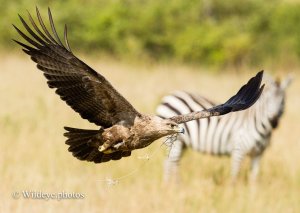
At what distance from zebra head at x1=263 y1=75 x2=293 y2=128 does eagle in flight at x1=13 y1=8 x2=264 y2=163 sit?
3697 millimetres

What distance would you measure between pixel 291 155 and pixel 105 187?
139 inches

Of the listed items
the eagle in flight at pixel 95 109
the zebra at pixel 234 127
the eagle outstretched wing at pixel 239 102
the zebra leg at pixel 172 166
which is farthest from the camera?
the zebra at pixel 234 127

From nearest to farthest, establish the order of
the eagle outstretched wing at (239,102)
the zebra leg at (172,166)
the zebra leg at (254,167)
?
1. the eagle outstretched wing at (239,102)
2. the zebra leg at (172,166)
3. the zebra leg at (254,167)

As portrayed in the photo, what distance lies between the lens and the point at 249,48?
20.5 metres

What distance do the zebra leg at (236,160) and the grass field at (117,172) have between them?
120 mm

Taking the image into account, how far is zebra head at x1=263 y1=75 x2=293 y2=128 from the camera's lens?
30.8 feet

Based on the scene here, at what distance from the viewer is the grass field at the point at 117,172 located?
668 centimetres

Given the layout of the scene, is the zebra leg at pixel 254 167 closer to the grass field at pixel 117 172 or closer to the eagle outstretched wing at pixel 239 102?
the grass field at pixel 117 172

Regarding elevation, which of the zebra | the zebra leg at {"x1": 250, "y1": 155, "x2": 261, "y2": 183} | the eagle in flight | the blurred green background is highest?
the blurred green background

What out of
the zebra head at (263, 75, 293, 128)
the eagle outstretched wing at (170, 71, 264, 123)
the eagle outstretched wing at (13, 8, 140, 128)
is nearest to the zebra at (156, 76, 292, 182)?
the zebra head at (263, 75, 293, 128)

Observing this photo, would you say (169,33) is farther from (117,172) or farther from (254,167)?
(117,172)

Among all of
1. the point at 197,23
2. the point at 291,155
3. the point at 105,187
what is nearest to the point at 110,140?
the point at 105,187

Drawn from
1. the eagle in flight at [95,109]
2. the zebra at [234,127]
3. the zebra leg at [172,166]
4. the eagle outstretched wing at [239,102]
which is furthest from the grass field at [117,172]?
the eagle outstretched wing at [239,102]

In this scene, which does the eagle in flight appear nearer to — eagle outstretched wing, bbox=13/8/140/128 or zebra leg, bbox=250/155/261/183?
eagle outstretched wing, bbox=13/8/140/128
